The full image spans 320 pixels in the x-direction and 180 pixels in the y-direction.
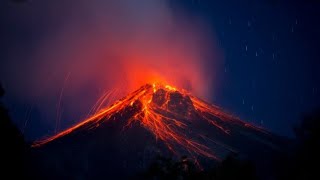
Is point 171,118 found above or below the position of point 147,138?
below

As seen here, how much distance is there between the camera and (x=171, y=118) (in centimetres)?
6469

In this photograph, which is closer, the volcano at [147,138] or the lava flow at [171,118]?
the volcano at [147,138]

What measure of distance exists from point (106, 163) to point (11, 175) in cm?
3175

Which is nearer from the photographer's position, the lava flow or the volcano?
the volcano

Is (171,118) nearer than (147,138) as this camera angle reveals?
No

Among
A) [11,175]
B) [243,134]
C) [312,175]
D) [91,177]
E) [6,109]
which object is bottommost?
[243,134]

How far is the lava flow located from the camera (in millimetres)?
56084

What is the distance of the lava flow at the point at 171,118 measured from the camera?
5608 centimetres

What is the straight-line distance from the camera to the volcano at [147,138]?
51.8 meters

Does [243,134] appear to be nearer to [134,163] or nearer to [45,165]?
[134,163]

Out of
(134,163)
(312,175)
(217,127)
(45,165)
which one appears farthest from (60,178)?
(312,175)

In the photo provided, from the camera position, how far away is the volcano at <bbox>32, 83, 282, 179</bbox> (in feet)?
170

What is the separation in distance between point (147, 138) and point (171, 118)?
10.9 metres

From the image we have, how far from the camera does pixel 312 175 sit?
18219 millimetres
